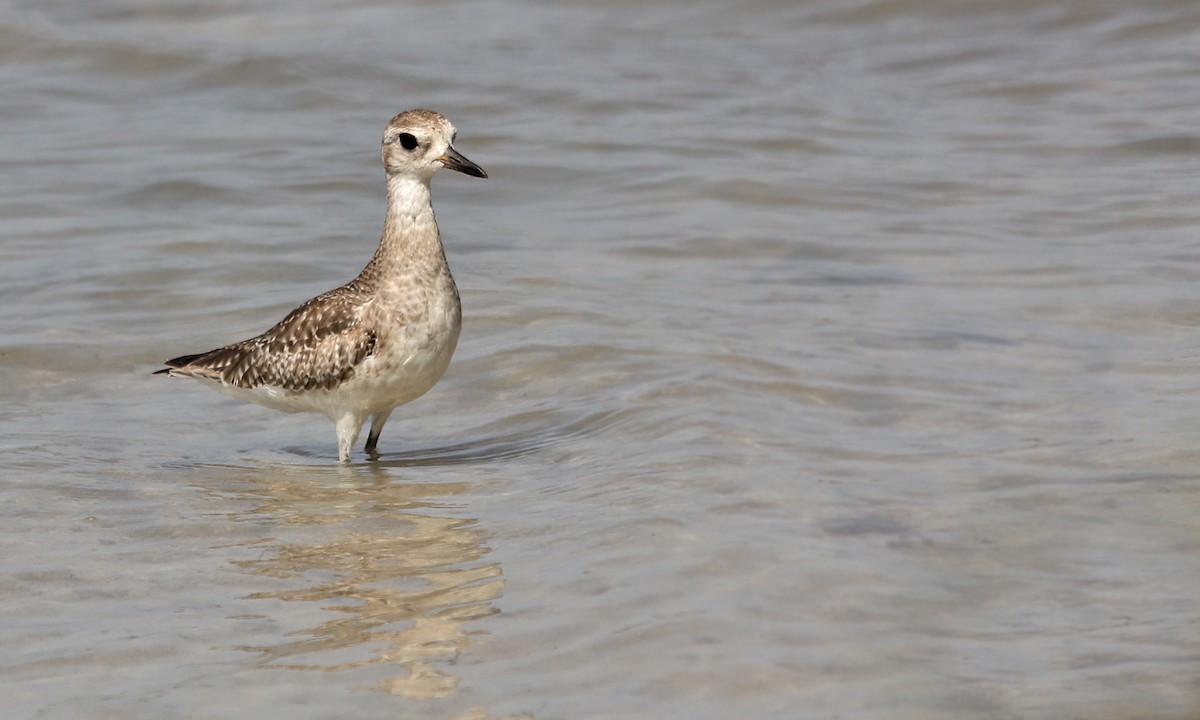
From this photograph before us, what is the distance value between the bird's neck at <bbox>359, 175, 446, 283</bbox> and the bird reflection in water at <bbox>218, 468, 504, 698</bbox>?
1140mm

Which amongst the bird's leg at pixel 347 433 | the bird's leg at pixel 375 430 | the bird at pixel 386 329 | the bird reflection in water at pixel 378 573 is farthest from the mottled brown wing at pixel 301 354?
the bird reflection in water at pixel 378 573

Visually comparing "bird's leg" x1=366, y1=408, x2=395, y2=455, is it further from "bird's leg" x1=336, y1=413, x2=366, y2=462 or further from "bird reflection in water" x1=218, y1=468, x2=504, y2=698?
"bird reflection in water" x1=218, y1=468, x2=504, y2=698

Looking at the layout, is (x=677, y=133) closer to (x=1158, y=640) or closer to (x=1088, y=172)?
(x=1088, y=172)

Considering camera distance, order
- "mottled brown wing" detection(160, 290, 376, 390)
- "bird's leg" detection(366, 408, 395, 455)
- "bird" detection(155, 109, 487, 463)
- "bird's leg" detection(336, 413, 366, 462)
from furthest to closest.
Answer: "bird's leg" detection(366, 408, 395, 455) < "bird's leg" detection(336, 413, 366, 462) < "mottled brown wing" detection(160, 290, 376, 390) < "bird" detection(155, 109, 487, 463)

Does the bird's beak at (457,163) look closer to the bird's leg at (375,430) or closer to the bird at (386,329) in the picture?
the bird at (386,329)

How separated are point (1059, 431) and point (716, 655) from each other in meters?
3.47

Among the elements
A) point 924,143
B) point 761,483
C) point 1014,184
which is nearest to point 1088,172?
point 1014,184

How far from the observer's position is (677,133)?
17375 mm

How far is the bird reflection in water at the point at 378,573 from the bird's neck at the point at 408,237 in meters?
1.14

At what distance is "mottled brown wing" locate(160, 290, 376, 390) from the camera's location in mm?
9523

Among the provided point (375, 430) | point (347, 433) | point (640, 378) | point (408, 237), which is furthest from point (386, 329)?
point (640, 378)

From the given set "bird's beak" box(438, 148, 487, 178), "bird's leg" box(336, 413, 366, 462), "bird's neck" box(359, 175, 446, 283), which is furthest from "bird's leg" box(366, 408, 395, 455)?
"bird's beak" box(438, 148, 487, 178)

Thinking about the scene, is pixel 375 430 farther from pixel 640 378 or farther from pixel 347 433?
pixel 640 378

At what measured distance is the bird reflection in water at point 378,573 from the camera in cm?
643
